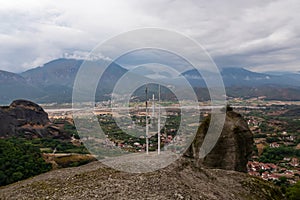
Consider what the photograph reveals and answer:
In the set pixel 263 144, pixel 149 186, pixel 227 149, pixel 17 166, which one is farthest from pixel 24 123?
pixel 149 186

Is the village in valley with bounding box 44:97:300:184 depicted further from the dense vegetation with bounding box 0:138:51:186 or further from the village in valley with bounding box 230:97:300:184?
the dense vegetation with bounding box 0:138:51:186

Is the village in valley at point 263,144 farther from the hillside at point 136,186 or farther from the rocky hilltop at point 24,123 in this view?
the rocky hilltop at point 24,123

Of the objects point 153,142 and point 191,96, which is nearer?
point 191,96

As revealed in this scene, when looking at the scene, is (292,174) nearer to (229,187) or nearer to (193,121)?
(229,187)

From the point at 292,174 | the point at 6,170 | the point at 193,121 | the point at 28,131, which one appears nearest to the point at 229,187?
the point at 193,121

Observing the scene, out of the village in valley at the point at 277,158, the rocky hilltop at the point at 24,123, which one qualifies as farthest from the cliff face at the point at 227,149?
the rocky hilltop at the point at 24,123
